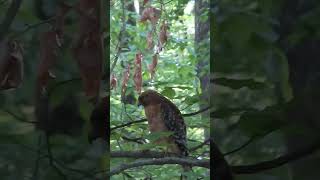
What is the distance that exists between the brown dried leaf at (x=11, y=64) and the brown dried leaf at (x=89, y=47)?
0.44ft

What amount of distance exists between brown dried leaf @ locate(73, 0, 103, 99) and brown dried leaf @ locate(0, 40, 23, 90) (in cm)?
13

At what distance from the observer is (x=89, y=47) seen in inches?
39.7

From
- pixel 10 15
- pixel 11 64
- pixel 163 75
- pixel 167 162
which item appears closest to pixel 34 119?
pixel 11 64

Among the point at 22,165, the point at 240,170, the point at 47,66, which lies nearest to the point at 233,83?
the point at 240,170

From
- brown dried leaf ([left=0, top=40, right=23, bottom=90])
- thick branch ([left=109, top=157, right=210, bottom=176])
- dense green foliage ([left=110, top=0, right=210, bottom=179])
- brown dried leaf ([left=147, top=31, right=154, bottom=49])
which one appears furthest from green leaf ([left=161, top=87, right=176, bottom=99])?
brown dried leaf ([left=0, top=40, right=23, bottom=90])

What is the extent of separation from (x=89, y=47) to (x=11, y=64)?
191 millimetres

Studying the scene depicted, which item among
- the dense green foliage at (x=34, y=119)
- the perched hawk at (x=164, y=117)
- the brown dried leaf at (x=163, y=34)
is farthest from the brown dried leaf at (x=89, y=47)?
the brown dried leaf at (x=163, y=34)

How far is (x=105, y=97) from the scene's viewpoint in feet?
3.37

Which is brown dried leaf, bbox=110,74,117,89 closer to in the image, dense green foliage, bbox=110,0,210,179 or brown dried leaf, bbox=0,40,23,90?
dense green foliage, bbox=110,0,210,179

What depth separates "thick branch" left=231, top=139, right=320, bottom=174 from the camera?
100 cm

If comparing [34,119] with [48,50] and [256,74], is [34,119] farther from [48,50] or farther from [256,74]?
[256,74]

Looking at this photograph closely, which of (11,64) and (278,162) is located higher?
(11,64)

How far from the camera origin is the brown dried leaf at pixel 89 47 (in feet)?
3.29

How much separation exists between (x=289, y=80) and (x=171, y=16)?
93 centimetres
